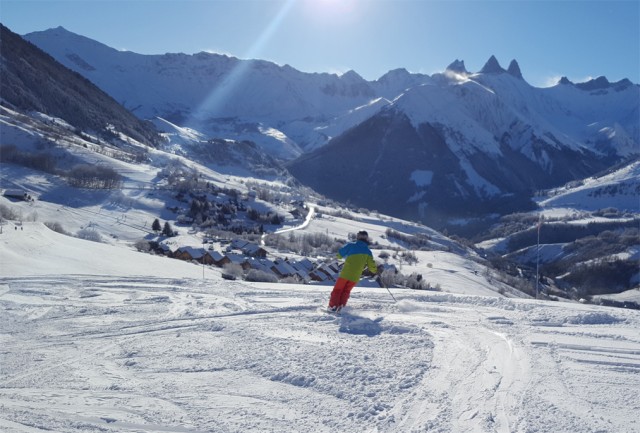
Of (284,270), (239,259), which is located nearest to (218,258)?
(239,259)

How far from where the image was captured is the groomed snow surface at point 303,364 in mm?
5770

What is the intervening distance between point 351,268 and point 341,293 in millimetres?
723

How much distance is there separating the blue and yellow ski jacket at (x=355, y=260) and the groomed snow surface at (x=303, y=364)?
676 mm

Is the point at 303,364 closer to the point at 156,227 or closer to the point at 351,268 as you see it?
the point at 351,268

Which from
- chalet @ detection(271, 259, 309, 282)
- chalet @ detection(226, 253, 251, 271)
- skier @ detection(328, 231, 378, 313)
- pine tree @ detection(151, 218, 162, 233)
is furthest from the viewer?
pine tree @ detection(151, 218, 162, 233)

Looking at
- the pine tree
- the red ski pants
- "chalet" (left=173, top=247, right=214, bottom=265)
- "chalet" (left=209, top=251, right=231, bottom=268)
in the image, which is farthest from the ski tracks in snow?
the pine tree

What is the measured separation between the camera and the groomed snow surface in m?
5.77

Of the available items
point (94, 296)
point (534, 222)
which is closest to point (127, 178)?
point (94, 296)

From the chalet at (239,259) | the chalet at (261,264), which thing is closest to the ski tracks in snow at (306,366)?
the chalet at (261,264)

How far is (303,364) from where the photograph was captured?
730 cm

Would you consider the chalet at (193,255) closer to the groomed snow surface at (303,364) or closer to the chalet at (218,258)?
the chalet at (218,258)

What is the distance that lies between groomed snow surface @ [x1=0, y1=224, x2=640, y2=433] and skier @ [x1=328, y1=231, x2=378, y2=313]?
453 mm

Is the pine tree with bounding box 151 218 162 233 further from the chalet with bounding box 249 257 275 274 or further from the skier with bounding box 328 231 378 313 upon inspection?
the skier with bounding box 328 231 378 313

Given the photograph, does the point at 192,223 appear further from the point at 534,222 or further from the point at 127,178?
the point at 534,222
